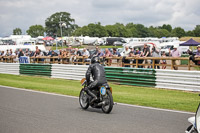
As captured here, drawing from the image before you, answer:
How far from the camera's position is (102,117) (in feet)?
29.2

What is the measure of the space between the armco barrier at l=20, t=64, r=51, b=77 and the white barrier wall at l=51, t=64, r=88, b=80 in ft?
2.06

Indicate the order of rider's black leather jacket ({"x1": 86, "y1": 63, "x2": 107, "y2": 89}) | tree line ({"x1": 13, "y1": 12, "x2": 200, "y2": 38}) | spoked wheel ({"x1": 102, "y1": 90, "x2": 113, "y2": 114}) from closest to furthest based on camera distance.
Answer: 1. spoked wheel ({"x1": 102, "y1": 90, "x2": 113, "y2": 114})
2. rider's black leather jacket ({"x1": 86, "y1": 63, "x2": 107, "y2": 89})
3. tree line ({"x1": 13, "y1": 12, "x2": 200, "y2": 38})

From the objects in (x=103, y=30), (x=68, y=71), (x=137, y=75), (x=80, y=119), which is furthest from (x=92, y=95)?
(x=103, y=30)

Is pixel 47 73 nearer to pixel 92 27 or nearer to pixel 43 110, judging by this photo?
pixel 43 110

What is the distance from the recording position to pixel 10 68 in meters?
26.9

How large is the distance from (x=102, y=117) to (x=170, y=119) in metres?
1.70

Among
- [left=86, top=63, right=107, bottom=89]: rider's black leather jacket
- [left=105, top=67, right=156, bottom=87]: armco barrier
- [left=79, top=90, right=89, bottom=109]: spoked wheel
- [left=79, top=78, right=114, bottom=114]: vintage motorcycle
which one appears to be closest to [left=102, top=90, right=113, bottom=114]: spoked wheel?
[left=79, top=78, right=114, bottom=114]: vintage motorcycle

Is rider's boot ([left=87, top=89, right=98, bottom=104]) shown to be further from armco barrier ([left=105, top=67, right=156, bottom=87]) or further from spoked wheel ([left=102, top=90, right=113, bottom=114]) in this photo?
armco barrier ([left=105, top=67, right=156, bottom=87])

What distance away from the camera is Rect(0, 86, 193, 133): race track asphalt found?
7.38 meters

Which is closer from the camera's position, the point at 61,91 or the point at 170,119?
the point at 170,119

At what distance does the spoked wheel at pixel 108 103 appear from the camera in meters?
9.19

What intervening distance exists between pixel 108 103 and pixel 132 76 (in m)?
7.72

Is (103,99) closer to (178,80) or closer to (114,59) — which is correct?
(178,80)

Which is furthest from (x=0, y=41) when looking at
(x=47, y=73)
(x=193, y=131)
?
(x=193, y=131)
